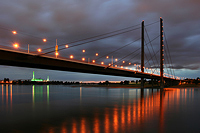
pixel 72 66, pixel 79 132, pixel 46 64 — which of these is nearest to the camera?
pixel 79 132

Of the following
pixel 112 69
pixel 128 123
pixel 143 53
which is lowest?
pixel 128 123

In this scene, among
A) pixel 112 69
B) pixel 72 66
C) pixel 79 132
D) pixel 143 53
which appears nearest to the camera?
pixel 79 132

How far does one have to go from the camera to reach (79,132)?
42.3 feet

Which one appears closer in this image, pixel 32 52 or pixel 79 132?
pixel 79 132

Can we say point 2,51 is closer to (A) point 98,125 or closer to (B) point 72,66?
(B) point 72,66

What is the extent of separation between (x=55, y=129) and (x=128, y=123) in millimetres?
5823

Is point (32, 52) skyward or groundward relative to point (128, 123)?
skyward

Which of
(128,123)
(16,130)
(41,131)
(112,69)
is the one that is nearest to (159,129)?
(128,123)

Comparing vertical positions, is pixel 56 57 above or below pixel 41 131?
above

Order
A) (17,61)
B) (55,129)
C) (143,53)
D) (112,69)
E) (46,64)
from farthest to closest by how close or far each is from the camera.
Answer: (143,53) < (112,69) < (46,64) < (17,61) < (55,129)

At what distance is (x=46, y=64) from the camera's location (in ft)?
116

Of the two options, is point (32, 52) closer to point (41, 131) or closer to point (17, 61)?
point (17, 61)

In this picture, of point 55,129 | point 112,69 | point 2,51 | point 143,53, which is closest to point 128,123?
point 55,129

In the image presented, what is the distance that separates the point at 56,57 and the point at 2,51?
10.1 meters
